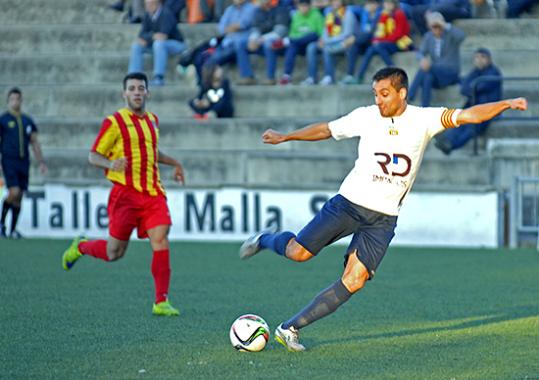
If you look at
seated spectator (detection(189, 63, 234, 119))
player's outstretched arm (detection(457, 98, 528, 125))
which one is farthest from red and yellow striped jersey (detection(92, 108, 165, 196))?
seated spectator (detection(189, 63, 234, 119))

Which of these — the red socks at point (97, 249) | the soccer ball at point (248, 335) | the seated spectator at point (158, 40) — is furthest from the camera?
the seated spectator at point (158, 40)

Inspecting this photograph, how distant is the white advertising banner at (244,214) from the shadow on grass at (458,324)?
18.6ft

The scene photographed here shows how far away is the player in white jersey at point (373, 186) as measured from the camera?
7.82 m

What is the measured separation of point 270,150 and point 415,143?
11.1 m

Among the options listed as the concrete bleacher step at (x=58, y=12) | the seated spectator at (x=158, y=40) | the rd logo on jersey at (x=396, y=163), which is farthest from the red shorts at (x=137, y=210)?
the concrete bleacher step at (x=58, y=12)

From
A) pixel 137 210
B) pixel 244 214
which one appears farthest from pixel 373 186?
pixel 244 214

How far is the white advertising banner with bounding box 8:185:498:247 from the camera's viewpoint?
15898 mm

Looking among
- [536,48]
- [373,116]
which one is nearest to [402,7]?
[536,48]

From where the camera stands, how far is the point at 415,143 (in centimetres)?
786

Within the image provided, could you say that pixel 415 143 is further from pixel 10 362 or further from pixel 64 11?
pixel 64 11

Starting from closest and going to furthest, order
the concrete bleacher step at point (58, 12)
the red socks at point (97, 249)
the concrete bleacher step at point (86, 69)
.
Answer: the red socks at point (97, 249) < the concrete bleacher step at point (86, 69) < the concrete bleacher step at point (58, 12)

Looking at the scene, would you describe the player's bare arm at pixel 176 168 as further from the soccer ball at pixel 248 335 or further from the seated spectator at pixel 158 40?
the seated spectator at pixel 158 40

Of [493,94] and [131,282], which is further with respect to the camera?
[493,94]

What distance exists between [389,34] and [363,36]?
0.43 meters
